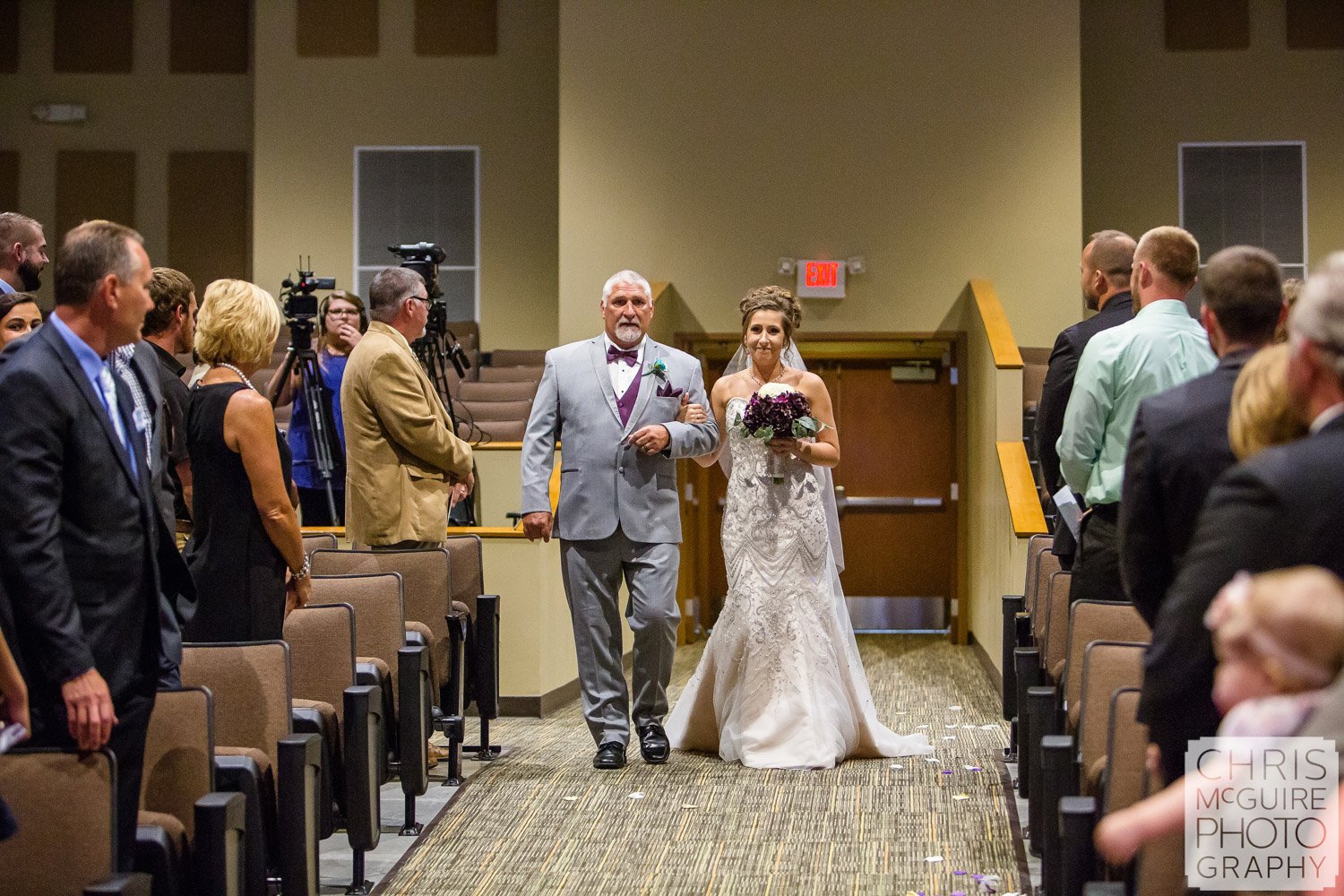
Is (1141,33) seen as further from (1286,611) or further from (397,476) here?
(1286,611)

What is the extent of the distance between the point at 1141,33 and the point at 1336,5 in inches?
51.3

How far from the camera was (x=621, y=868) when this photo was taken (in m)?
3.74

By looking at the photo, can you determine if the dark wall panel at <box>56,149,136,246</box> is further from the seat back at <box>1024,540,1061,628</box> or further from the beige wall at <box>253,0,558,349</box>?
the seat back at <box>1024,540,1061,628</box>

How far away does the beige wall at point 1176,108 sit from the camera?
1016 centimetres

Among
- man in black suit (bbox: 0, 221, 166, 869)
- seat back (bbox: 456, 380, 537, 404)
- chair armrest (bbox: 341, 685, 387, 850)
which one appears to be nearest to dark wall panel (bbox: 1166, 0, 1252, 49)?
seat back (bbox: 456, 380, 537, 404)

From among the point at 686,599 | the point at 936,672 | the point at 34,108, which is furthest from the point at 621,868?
the point at 34,108

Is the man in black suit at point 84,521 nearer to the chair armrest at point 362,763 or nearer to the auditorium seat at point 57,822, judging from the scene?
the auditorium seat at point 57,822

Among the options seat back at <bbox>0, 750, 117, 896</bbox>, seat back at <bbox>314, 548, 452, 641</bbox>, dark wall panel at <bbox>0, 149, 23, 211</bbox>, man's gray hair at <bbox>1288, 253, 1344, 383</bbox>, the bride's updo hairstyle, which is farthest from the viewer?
dark wall panel at <bbox>0, 149, 23, 211</bbox>

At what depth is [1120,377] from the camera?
3.46 m

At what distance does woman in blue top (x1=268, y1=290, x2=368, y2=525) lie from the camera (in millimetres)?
6066

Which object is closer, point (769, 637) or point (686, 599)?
point (769, 637)

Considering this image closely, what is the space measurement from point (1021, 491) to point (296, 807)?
4042 mm

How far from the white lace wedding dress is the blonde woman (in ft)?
9.83

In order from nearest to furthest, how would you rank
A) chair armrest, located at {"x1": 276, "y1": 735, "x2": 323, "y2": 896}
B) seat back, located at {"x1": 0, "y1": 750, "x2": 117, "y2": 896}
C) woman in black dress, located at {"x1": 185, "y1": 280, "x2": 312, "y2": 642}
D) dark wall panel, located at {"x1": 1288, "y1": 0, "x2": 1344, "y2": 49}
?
seat back, located at {"x1": 0, "y1": 750, "x2": 117, "y2": 896}, chair armrest, located at {"x1": 276, "y1": 735, "x2": 323, "y2": 896}, woman in black dress, located at {"x1": 185, "y1": 280, "x2": 312, "y2": 642}, dark wall panel, located at {"x1": 1288, "y1": 0, "x2": 1344, "y2": 49}
